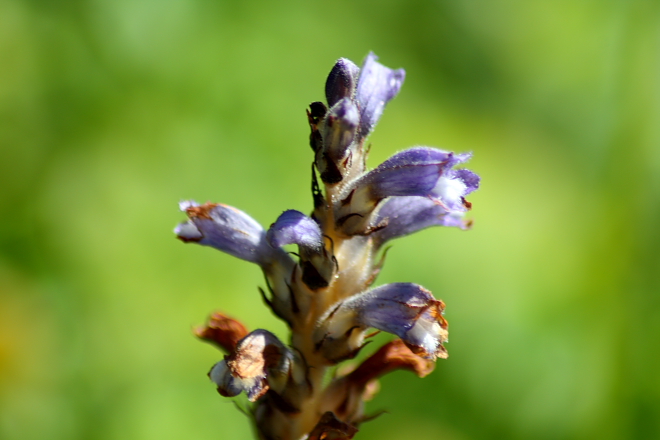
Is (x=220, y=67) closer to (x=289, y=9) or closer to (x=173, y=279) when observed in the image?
(x=289, y=9)

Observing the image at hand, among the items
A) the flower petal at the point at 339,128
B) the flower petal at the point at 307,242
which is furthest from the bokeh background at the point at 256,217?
the flower petal at the point at 339,128

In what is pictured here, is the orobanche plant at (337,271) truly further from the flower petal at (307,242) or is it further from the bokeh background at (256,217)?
the bokeh background at (256,217)

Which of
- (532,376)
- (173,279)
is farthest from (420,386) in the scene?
(173,279)

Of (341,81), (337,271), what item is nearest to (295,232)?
(337,271)

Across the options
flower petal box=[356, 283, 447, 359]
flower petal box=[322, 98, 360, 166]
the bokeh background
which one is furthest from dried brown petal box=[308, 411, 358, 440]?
the bokeh background

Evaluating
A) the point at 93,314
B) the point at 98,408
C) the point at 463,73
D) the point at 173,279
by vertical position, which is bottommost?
the point at 98,408

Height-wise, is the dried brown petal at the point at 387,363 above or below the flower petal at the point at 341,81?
below

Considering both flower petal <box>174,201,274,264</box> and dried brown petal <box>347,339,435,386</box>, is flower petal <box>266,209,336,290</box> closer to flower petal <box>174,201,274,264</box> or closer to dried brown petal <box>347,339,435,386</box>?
flower petal <box>174,201,274,264</box>
